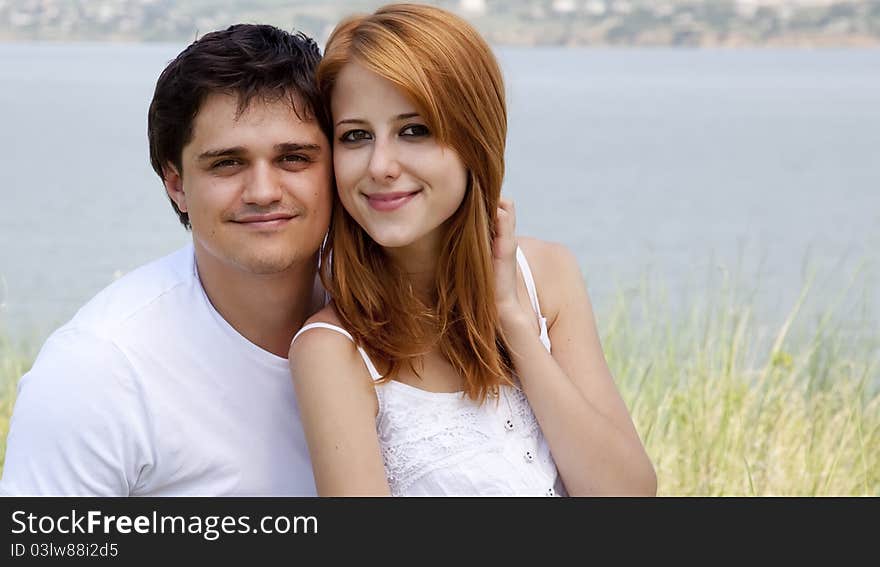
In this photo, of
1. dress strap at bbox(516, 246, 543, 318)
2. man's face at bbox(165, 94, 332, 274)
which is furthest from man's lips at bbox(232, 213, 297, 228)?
dress strap at bbox(516, 246, 543, 318)

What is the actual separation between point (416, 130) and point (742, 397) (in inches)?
92.5

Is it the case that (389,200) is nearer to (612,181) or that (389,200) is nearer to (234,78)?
(234,78)

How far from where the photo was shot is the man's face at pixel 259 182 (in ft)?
8.45

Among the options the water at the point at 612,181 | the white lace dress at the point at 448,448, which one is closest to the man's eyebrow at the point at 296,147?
the white lace dress at the point at 448,448

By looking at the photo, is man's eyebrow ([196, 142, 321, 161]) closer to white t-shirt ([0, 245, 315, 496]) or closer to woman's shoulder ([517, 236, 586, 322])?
white t-shirt ([0, 245, 315, 496])

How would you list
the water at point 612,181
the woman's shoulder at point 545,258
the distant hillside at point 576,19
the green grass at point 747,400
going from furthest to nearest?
the distant hillside at point 576,19, the water at point 612,181, the green grass at point 747,400, the woman's shoulder at point 545,258

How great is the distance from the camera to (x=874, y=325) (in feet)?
17.8

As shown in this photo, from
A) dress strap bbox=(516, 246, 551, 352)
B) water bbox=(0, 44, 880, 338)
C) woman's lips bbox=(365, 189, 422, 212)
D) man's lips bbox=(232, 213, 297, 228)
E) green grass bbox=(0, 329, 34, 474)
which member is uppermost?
woman's lips bbox=(365, 189, 422, 212)

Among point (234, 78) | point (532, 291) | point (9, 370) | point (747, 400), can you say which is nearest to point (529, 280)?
point (532, 291)

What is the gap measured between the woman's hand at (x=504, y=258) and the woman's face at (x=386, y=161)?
0.20 meters

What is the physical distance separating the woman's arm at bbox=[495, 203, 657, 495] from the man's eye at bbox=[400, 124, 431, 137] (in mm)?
315

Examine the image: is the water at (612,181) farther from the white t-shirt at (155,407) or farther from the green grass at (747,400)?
the white t-shirt at (155,407)

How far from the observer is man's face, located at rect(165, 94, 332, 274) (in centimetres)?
257
